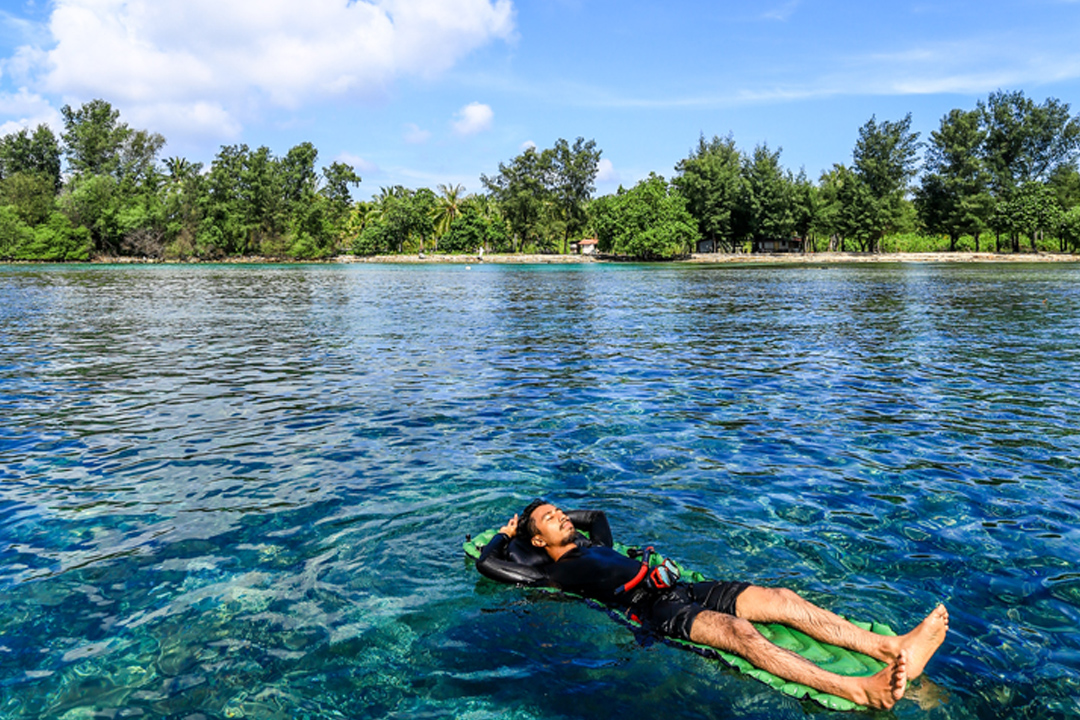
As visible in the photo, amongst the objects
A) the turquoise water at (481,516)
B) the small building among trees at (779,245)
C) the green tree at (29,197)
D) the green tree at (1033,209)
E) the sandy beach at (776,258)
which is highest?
the green tree at (29,197)

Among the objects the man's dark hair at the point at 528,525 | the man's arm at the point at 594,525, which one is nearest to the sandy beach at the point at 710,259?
the man's arm at the point at 594,525

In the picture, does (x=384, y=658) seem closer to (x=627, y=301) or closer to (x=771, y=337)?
(x=771, y=337)

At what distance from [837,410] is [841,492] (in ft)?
15.6

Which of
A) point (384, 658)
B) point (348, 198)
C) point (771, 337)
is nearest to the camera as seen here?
point (384, 658)

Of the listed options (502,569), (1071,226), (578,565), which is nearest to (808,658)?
(578,565)

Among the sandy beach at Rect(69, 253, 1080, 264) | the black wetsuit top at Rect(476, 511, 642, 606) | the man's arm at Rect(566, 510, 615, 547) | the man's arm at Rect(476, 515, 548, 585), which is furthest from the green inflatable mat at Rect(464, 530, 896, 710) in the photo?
the sandy beach at Rect(69, 253, 1080, 264)

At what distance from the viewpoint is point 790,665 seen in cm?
479

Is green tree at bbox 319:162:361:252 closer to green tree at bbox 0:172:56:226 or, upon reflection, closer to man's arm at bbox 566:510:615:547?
green tree at bbox 0:172:56:226

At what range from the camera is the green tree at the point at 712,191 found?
116688 millimetres

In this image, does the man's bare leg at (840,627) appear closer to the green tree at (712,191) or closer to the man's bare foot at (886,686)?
the man's bare foot at (886,686)

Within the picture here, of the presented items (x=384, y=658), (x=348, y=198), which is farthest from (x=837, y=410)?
(x=348, y=198)

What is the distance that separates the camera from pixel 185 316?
31938mm

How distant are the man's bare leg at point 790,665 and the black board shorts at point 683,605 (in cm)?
12

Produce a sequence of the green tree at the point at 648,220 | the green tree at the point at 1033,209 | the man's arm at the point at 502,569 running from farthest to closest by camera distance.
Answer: the green tree at the point at 648,220
the green tree at the point at 1033,209
the man's arm at the point at 502,569
